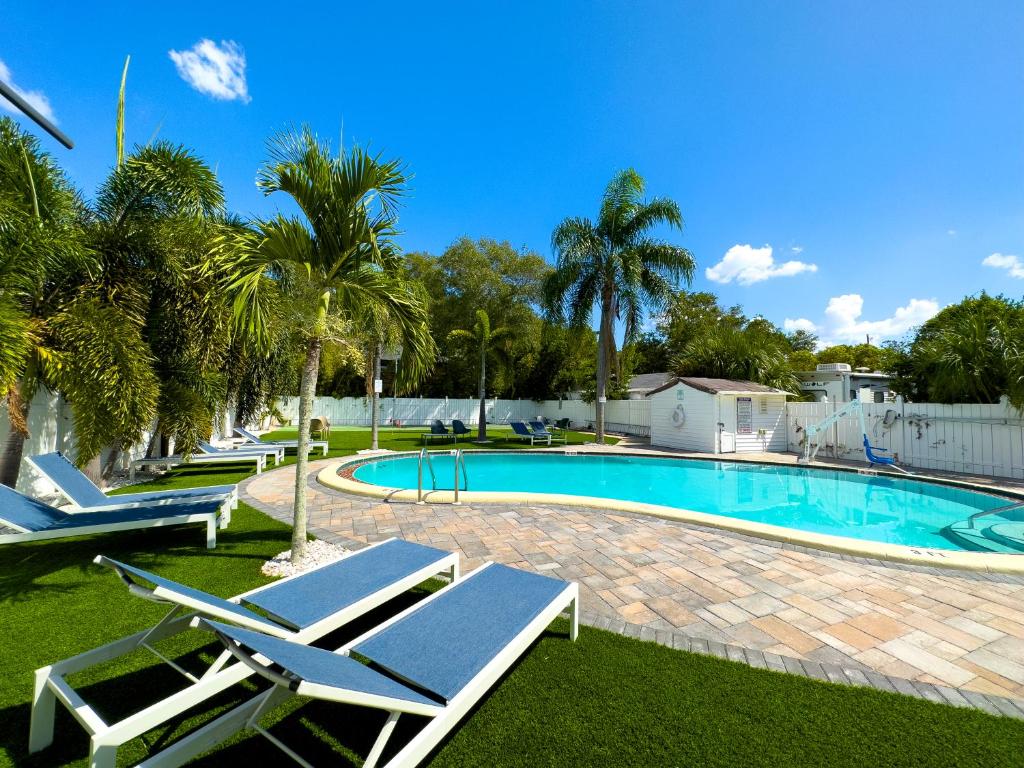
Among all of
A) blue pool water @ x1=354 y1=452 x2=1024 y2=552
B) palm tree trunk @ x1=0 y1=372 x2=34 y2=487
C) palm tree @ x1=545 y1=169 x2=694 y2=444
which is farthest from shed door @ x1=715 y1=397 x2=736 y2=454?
palm tree trunk @ x1=0 y1=372 x2=34 y2=487

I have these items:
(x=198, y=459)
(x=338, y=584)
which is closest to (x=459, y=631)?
(x=338, y=584)

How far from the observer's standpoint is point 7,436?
6285mm

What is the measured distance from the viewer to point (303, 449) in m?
4.22

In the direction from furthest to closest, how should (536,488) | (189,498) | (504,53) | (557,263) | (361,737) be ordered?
(557,263), (504,53), (536,488), (189,498), (361,737)

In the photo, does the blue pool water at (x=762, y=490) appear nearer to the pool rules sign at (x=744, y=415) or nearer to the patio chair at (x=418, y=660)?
the pool rules sign at (x=744, y=415)

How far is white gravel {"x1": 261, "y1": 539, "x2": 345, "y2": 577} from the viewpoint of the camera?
419 centimetres

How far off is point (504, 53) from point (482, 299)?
15800 millimetres

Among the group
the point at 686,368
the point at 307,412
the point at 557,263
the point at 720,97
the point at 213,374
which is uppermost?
the point at 720,97

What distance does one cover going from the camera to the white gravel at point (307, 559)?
4191 millimetres

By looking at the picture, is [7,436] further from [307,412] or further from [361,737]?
[361,737]

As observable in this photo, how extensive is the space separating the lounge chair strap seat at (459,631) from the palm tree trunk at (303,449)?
2142 millimetres

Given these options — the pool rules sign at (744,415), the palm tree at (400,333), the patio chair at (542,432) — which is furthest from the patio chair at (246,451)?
the pool rules sign at (744,415)

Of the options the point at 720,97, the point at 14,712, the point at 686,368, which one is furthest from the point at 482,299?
the point at 14,712

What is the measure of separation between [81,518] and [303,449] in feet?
8.34
